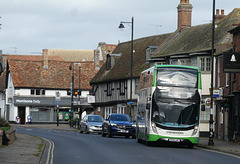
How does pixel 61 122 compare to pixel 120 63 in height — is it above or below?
below

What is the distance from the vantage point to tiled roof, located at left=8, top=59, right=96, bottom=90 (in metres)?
87.8

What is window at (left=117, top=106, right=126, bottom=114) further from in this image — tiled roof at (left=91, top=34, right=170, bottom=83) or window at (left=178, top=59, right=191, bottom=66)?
window at (left=178, top=59, right=191, bottom=66)

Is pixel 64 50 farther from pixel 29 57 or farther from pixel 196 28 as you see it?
pixel 196 28

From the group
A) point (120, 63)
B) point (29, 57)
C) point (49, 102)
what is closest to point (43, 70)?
point (49, 102)

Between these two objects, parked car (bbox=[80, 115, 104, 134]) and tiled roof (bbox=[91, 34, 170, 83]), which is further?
tiled roof (bbox=[91, 34, 170, 83])

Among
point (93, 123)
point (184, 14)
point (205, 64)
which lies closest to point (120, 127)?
point (93, 123)

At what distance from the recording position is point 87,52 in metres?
137

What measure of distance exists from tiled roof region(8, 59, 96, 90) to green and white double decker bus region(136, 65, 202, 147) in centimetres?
6180

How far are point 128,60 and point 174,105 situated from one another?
40.0 metres

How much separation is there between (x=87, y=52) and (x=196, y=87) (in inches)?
4379

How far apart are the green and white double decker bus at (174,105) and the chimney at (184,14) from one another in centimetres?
2958

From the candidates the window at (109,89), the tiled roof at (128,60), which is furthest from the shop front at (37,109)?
the window at (109,89)

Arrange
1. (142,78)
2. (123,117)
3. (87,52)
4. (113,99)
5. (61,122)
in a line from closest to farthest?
1. (142,78)
2. (123,117)
3. (113,99)
4. (61,122)
5. (87,52)

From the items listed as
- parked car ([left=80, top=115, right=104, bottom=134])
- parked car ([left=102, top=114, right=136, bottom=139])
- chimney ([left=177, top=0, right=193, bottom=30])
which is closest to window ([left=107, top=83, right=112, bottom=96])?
chimney ([left=177, top=0, right=193, bottom=30])
